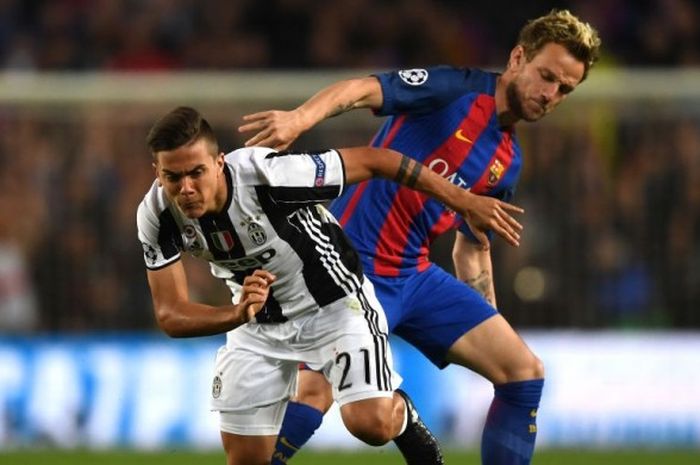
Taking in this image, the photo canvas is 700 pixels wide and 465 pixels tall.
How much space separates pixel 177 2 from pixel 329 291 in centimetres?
797

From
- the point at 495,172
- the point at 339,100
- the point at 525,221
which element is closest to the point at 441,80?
the point at 495,172

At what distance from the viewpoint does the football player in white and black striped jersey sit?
5.60m

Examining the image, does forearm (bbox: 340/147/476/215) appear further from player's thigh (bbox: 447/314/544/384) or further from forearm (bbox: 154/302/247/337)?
player's thigh (bbox: 447/314/544/384)

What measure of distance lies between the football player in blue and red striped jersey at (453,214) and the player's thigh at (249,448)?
0.64 ft

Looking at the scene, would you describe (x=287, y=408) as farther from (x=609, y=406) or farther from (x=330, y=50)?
(x=330, y=50)

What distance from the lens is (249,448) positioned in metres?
6.20

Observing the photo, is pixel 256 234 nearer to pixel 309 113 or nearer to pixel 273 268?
pixel 273 268

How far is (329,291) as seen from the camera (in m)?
6.08

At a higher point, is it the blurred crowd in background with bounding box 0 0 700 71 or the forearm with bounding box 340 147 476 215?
the blurred crowd in background with bounding box 0 0 700 71

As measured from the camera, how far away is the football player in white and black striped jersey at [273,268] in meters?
5.60

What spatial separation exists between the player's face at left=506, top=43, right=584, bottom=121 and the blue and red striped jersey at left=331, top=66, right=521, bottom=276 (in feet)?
0.66

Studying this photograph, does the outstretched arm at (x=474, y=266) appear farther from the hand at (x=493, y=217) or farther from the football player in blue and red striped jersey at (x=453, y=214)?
the hand at (x=493, y=217)

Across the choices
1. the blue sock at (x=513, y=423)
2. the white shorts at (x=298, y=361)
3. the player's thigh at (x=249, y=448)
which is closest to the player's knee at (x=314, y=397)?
the white shorts at (x=298, y=361)

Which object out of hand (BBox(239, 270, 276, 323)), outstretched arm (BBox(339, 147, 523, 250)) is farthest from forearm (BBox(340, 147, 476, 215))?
hand (BBox(239, 270, 276, 323))
